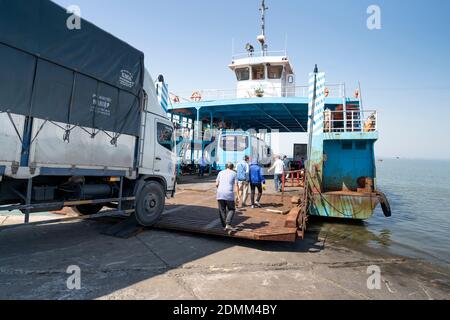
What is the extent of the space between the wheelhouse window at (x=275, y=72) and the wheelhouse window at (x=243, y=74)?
2047mm

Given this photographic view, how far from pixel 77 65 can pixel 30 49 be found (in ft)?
A: 2.98

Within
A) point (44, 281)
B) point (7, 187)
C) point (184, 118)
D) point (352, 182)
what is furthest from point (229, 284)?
point (184, 118)

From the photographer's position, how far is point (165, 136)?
8.19 m

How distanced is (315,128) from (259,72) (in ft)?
47.6

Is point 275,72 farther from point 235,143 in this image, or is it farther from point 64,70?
point 64,70

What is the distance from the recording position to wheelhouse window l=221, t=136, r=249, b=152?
2062 cm

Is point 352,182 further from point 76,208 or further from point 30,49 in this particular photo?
point 30,49

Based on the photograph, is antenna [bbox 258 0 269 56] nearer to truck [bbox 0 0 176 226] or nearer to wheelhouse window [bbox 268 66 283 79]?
wheelhouse window [bbox 268 66 283 79]

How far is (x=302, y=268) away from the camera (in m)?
5.60

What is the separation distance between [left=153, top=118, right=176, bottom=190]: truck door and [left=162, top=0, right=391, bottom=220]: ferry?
815 mm

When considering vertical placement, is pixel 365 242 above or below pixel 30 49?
below

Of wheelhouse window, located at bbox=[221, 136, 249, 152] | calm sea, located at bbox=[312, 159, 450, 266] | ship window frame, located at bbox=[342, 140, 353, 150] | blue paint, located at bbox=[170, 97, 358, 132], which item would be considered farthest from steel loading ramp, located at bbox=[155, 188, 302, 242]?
blue paint, located at bbox=[170, 97, 358, 132]

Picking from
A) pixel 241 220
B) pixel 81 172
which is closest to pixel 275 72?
pixel 241 220
